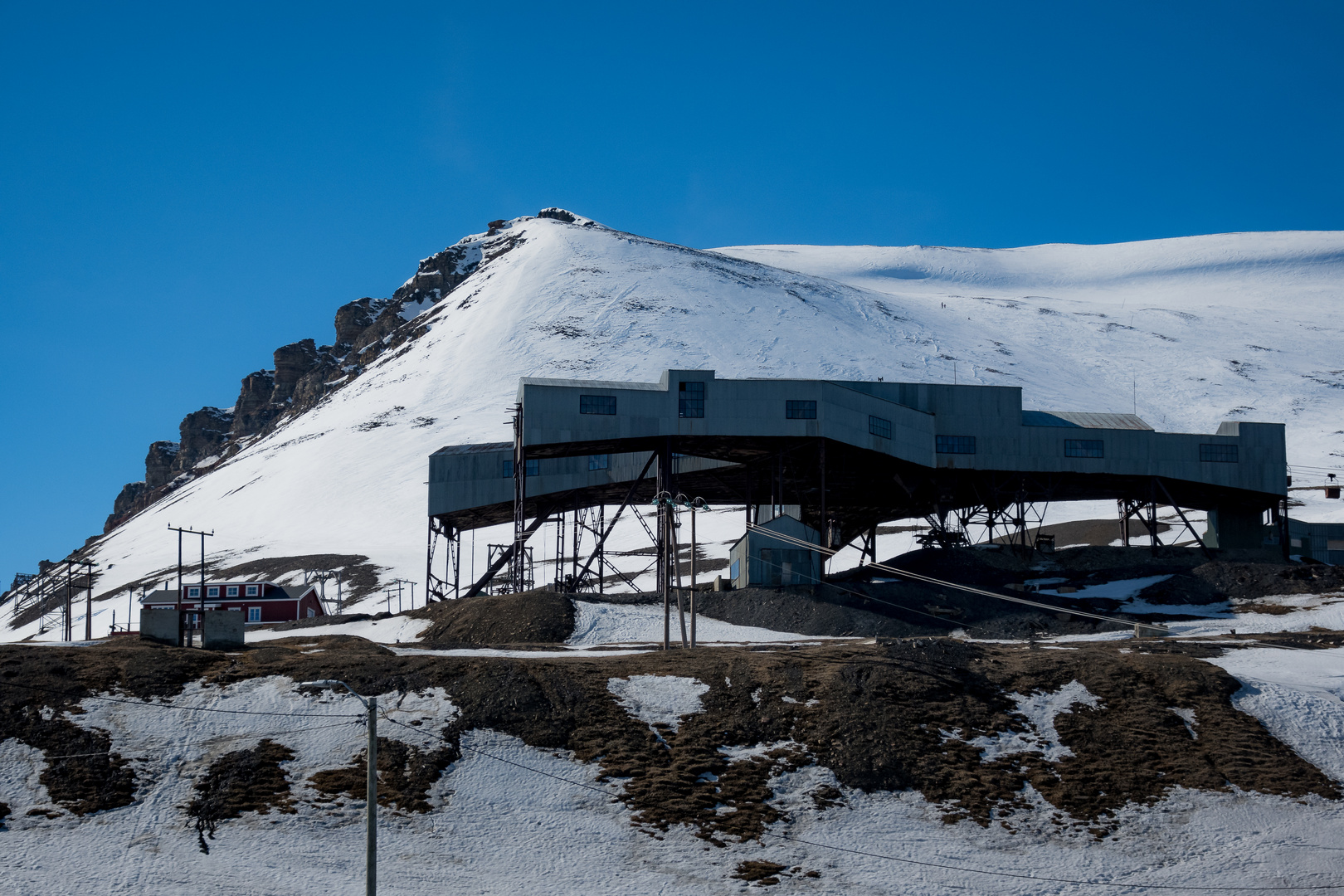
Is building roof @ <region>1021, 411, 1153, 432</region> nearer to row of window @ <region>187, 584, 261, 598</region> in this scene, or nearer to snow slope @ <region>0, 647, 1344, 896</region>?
snow slope @ <region>0, 647, 1344, 896</region>

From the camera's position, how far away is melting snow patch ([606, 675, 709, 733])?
1642 inches

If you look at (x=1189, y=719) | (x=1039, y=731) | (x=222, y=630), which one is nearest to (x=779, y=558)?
(x=1039, y=731)

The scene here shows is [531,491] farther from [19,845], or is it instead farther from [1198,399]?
[1198,399]

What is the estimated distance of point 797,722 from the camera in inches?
1629

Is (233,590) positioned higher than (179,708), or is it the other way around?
(233,590)

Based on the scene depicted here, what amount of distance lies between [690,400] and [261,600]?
5174 centimetres

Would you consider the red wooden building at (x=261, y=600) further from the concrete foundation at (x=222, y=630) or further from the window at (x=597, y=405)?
the concrete foundation at (x=222, y=630)

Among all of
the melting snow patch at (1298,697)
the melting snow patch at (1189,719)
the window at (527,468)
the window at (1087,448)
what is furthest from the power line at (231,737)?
the window at (1087,448)

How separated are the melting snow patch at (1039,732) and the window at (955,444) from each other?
36.8 meters

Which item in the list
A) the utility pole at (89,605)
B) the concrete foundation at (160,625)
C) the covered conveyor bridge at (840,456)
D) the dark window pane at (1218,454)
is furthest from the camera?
the dark window pane at (1218,454)

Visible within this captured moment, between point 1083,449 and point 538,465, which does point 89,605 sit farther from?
point 1083,449

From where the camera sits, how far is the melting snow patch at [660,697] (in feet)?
137

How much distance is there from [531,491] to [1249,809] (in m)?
57.7

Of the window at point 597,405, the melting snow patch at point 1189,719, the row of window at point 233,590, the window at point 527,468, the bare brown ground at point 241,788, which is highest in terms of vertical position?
the window at point 597,405
